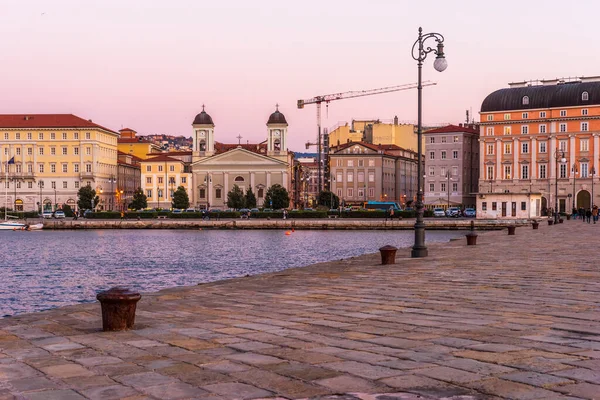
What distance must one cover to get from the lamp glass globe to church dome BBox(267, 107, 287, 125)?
113589 millimetres

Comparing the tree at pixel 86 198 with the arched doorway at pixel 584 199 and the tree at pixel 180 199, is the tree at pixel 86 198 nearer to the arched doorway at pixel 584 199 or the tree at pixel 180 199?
the tree at pixel 180 199

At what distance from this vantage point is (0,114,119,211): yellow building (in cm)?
13438

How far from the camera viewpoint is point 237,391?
246 inches

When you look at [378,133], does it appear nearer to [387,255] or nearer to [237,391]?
[387,255]

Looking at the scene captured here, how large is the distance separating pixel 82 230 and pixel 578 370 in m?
85.8

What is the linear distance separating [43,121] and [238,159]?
35113mm

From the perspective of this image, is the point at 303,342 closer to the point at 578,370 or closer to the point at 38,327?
the point at 578,370

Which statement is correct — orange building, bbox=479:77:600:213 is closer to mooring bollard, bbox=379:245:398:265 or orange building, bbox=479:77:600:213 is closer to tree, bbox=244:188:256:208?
tree, bbox=244:188:256:208

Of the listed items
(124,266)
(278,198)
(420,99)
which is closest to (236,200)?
(278,198)

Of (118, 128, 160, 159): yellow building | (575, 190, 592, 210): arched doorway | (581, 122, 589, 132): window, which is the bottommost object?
(575, 190, 592, 210): arched doorway

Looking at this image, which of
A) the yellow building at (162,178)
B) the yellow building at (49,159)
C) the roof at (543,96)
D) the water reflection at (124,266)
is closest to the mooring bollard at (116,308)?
the water reflection at (124,266)

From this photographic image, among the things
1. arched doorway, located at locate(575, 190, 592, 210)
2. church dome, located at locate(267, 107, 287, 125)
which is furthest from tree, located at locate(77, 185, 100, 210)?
arched doorway, located at locate(575, 190, 592, 210)

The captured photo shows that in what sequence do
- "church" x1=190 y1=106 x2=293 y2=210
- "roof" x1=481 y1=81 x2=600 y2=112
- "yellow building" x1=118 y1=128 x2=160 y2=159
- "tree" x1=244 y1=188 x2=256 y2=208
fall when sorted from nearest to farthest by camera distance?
"roof" x1=481 y1=81 x2=600 y2=112
"tree" x1=244 y1=188 x2=256 y2=208
"church" x1=190 y1=106 x2=293 y2=210
"yellow building" x1=118 y1=128 x2=160 y2=159

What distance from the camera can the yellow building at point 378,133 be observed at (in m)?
156
